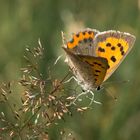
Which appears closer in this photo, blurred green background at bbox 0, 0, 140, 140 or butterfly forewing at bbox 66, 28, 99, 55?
butterfly forewing at bbox 66, 28, 99, 55

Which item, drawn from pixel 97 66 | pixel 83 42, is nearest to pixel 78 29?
pixel 97 66

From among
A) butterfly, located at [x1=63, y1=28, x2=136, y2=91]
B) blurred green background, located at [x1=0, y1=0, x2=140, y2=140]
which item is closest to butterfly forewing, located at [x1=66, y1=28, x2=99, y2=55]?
butterfly, located at [x1=63, y1=28, x2=136, y2=91]

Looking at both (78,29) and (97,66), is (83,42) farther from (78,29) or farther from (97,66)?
(78,29)

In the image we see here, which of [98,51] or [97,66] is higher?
[98,51]

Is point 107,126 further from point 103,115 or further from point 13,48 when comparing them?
point 13,48

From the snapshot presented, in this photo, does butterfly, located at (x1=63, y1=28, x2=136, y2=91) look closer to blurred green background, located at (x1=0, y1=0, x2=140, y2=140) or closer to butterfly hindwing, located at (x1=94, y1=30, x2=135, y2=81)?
butterfly hindwing, located at (x1=94, y1=30, x2=135, y2=81)

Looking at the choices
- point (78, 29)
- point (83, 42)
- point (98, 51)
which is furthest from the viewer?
point (78, 29)

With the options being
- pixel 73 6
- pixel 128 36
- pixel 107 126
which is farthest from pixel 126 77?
pixel 128 36
